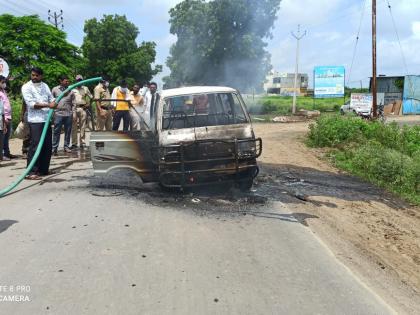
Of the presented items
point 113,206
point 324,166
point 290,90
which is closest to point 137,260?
point 113,206

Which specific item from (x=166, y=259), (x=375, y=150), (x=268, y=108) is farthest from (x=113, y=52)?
(x=166, y=259)

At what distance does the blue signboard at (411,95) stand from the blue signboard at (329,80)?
787 cm

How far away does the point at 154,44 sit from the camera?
39.2 m

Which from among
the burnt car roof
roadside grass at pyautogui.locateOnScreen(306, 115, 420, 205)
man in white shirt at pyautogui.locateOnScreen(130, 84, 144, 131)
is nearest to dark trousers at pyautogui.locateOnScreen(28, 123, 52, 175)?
the burnt car roof

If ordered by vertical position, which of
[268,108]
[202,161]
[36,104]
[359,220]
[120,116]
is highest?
[36,104]

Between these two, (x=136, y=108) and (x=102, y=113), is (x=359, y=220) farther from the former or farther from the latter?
(x=102, y=113)

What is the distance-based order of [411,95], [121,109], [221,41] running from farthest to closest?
[411,95]
[221,41]
[121,109]

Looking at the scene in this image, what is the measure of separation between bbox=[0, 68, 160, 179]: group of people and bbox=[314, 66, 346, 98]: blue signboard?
28.2 m

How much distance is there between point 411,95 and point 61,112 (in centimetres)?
4069

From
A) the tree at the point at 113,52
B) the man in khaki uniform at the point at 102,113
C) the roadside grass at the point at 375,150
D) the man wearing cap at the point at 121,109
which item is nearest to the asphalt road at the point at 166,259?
the roadside grass at the point at 375,150

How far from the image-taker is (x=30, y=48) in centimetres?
2955

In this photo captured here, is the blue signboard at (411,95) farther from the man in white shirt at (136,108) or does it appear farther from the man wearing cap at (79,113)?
the man wearing cap at (79,113)

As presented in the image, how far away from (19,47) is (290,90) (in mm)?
69335

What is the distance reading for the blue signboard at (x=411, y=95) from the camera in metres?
42.7
